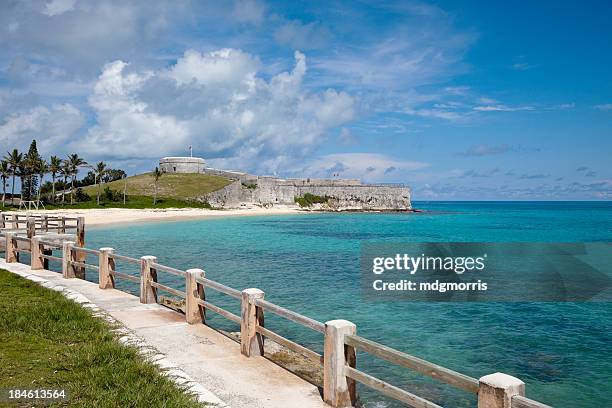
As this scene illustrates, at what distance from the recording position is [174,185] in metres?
112

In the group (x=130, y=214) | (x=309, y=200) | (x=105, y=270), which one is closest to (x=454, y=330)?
(x=105, y=270)

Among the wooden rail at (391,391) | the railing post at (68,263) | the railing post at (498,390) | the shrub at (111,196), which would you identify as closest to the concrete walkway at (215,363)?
the wooden rail at (391,391)

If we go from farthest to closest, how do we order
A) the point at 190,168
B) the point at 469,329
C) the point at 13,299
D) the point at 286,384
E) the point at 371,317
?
the point at 190,168
the point at 371,317
the point at 469,329
the point at 13,299
the point at 286,384

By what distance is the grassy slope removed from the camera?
10419 cm

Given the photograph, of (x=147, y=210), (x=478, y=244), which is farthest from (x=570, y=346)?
(x=147, y=210)

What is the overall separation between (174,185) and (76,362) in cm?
10769

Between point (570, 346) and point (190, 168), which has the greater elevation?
point (190, 168)

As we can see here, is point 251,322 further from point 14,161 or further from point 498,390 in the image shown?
point 14,161

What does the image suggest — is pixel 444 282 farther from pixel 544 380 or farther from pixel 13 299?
pixel 13 299

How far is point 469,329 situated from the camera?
16.3 metres

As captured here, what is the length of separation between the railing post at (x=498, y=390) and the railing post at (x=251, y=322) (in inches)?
179

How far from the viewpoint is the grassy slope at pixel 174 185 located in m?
104

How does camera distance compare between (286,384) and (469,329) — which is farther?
(469,329)

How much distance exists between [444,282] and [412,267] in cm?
642
